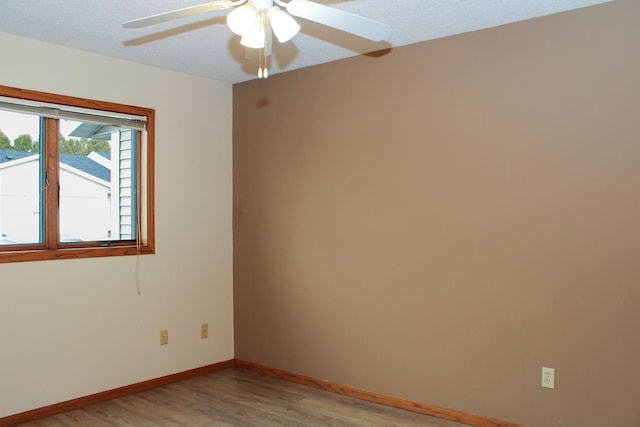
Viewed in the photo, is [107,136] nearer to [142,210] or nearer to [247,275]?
[142,210]

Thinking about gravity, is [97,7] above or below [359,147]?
above

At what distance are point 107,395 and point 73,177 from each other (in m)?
1.49

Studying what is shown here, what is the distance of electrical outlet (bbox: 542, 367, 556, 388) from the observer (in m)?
2.88

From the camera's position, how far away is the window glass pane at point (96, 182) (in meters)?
3.53

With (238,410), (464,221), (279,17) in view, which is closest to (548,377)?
(464,221)

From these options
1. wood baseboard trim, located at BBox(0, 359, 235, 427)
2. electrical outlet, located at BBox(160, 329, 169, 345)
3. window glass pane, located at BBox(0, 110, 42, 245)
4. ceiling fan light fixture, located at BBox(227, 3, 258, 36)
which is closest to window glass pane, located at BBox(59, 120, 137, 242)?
window glass pane, located at BBox(0, 110, 42, 245)

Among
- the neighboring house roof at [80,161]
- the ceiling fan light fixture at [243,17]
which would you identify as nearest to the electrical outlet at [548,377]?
the ceiling fan light fixture at [243,17]

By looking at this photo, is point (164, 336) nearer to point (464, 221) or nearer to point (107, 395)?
point (107, 395)

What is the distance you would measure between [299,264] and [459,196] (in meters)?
1.35

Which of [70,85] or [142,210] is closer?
[70,85]

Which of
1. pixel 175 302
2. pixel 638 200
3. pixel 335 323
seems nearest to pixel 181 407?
pixel 175 302

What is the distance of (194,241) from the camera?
4.16 m

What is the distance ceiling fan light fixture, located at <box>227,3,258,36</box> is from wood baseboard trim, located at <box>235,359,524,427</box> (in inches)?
98.8

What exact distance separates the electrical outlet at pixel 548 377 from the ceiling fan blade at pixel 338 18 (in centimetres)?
203
